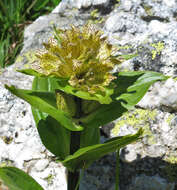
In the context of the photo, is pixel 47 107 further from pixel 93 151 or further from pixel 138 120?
pixel 138 120

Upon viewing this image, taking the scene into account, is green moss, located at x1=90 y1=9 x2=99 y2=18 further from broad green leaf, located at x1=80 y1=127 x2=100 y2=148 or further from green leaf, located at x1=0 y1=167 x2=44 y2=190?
green leaf, located at x1=0 y1=167 x2=44 y2=190

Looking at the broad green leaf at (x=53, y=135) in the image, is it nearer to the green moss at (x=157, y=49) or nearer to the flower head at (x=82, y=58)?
the flower head at (x=82, y=58)

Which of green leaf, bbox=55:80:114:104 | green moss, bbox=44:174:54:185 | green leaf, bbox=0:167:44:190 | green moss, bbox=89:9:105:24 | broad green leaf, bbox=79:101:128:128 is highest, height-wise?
green leaf, bbox=55:80:114:104

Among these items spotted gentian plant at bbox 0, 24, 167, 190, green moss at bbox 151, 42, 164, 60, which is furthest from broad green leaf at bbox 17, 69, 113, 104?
green moss at bbox 151, 42, 164, 60

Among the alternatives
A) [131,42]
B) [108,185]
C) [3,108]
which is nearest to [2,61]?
[3,108]

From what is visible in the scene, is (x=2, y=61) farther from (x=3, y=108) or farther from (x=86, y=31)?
(x=86, y=31)

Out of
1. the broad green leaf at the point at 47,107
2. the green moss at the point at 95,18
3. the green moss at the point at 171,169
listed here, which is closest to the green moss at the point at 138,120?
the green moss at the point at 171,169
